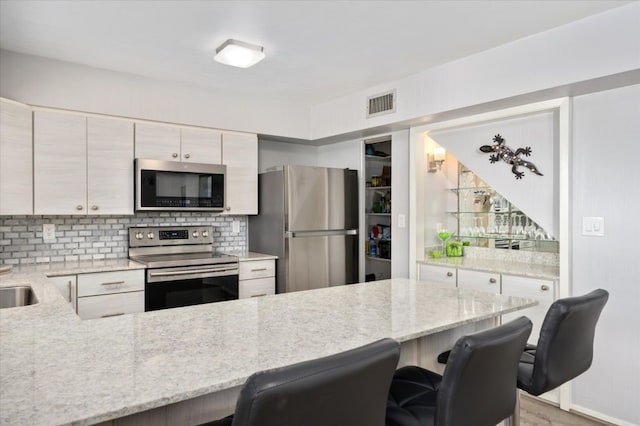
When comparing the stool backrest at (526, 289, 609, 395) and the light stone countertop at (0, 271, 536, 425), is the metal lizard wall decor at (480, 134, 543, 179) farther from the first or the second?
the stool backrest at (526, 289, 609, 395)

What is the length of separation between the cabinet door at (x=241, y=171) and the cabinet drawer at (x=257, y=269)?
0.54m

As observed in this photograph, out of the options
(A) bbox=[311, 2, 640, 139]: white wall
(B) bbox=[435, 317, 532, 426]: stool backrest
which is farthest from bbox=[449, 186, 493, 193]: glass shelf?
(B) bbox=[435, 317, 532, 426]: stool backrest

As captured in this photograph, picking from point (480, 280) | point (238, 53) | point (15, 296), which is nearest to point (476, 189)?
point (480, 280)

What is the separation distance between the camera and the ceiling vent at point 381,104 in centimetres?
372

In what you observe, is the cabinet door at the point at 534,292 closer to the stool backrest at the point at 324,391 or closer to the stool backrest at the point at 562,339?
the stool backrest at the point at 562,339

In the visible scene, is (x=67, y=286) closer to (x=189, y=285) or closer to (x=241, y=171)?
(x=189, y=285)

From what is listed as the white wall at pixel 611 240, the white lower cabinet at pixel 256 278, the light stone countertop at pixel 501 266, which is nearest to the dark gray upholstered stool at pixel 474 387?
the white wall at pixel 611 240

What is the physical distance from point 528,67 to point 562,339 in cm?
186

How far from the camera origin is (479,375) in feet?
4.21

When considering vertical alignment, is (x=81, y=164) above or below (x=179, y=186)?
above

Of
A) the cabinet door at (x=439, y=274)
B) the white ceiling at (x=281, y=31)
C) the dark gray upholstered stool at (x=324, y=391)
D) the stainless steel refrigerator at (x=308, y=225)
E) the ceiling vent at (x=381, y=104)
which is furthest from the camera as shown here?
the stainless steel refrigerator at (x=308, y=225)

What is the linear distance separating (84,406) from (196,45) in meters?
2.54

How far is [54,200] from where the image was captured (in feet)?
10.5

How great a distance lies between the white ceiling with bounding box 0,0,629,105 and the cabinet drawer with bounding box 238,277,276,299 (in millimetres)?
1812
